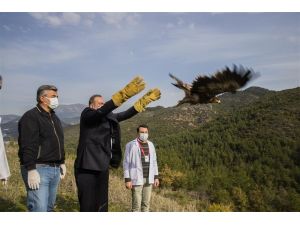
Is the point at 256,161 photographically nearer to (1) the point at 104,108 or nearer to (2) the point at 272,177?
(2) the point at 272,177

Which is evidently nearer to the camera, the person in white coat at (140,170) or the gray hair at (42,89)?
the gray hair at (42,89)

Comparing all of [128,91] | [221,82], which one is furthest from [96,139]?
[221,82]

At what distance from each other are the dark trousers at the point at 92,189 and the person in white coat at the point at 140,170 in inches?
41.0

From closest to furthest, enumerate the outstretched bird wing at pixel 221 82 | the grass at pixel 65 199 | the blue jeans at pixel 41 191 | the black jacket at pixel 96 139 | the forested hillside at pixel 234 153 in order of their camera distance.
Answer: the blue jeans at pixel 41 191, the black jacket at pixel 96 139, the outstretched bird wing at pixel 221 82, the grass at pixel 65 199, the forested hillside at pixel 234 153

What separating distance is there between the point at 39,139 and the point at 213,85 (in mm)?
2608

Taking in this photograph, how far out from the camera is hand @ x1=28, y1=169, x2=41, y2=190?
13.0 ft

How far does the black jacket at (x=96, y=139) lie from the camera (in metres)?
4.33

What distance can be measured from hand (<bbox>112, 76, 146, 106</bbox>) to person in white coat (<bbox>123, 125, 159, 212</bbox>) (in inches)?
63.8

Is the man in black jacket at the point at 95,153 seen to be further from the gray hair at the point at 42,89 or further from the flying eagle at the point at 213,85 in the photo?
the flying eagle at the point at 213,85

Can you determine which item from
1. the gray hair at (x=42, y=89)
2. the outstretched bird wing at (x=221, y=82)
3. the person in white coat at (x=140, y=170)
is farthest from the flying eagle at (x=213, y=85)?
the gray hair at (x=42, y=89)

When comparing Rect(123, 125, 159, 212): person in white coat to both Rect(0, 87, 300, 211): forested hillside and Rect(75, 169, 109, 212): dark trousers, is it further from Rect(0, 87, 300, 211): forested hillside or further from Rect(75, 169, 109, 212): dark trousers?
Rect(0, 87, 300, 211): forested hillside

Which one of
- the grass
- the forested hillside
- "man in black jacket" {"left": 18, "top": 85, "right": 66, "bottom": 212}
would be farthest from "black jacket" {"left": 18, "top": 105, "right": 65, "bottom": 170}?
the forested hillside

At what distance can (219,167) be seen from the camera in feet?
136

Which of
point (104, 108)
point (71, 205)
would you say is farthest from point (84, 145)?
point (71, 205)
